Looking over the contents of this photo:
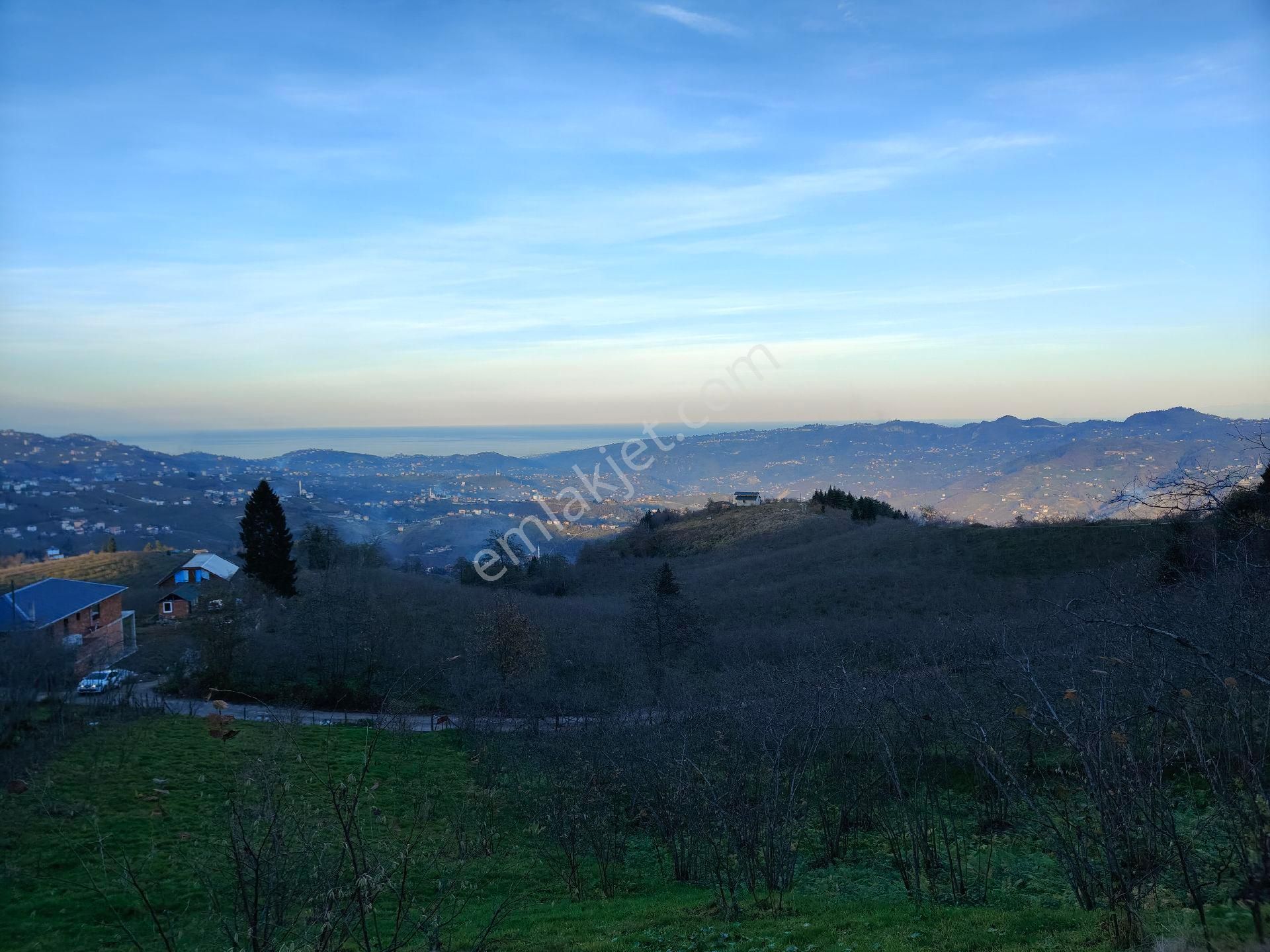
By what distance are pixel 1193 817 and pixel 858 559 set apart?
29303 mm

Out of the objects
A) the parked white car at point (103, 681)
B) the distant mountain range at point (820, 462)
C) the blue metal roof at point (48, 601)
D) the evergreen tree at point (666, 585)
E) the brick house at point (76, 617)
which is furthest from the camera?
the distant mountain range at point (820, 462)

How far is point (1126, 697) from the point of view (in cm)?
948

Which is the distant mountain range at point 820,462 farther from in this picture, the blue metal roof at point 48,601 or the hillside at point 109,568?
the blue metal roof at point 48,601

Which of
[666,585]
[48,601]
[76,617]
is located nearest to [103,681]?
[76,617]

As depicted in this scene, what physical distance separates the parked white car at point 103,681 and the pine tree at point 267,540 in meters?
7.34

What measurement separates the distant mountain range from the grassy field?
35841 millimetres

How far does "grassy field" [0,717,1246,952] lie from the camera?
6.50 meters

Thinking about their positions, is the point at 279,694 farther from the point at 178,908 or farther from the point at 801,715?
the point at 801,715

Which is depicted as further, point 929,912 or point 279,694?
point 279,694

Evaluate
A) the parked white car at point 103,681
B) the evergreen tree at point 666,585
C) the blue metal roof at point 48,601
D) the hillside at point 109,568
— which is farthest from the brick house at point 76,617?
the evergreen tree at point 666,585

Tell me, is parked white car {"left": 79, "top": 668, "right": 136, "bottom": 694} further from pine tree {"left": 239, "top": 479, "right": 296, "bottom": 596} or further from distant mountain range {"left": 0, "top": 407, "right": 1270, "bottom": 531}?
distant mountain range {"left": 0, "top": 407, "right": 1270, "bottom": 531}

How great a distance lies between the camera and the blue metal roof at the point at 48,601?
2436 cm

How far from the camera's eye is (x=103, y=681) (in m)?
22.8

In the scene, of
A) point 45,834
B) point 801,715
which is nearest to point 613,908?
point 801,715
